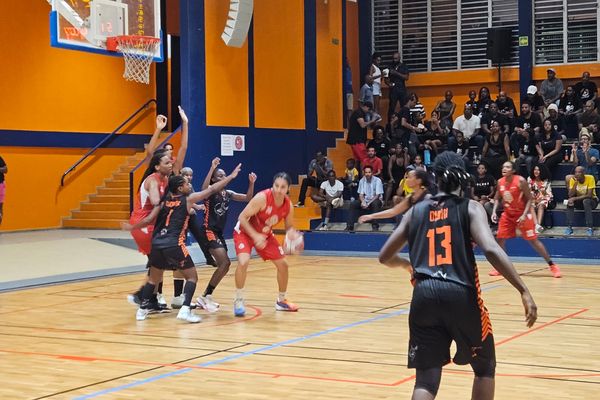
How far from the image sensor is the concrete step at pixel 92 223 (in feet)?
72.0

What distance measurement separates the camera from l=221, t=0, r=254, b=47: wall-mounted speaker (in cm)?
1902

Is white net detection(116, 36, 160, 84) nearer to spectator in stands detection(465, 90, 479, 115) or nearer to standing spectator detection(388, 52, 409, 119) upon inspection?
spectator in stands detection(465, 90, 479, 115)

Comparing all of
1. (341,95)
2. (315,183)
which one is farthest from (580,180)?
(341,95)

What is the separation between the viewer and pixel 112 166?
2372cm

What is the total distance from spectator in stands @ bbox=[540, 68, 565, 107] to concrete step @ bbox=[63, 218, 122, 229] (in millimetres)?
10262

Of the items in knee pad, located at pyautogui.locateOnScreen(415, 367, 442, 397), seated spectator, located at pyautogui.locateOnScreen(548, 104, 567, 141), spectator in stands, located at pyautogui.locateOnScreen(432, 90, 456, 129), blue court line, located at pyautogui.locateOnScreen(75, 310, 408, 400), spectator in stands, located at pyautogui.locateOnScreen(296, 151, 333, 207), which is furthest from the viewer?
spectator in stands, located at pyautogui.locateOnScreen(432, 90, 456, 129)

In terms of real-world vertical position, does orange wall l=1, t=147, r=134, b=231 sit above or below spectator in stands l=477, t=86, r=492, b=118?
below

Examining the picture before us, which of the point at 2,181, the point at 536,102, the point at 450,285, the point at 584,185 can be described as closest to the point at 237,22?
the point at 2,181

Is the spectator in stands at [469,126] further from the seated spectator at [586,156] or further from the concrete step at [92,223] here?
the concrete step at [92,223]

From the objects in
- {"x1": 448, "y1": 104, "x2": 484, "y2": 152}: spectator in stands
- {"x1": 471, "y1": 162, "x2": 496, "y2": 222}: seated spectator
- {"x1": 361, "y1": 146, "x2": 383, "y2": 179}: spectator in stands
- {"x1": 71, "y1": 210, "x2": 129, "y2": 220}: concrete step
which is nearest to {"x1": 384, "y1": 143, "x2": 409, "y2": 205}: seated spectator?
{"x1": 361, "y1": 146, "x2": 383, "y2": 179}: spectator in stands

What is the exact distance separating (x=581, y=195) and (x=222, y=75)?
7.83m

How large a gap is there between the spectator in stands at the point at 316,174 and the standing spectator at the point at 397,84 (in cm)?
299

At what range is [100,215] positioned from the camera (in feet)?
73.5

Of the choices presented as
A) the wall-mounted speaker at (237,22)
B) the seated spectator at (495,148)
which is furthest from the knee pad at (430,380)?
the seated spectator at (495,148)
